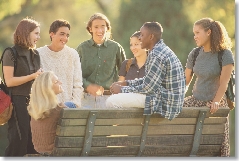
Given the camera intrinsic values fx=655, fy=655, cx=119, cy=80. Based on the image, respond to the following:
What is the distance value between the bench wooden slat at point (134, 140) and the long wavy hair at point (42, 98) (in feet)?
0.72

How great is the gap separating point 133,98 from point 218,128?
31.2 inches

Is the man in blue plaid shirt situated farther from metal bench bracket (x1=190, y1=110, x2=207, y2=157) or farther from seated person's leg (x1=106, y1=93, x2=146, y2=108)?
metal bench bracket (x1=190, y1=110, x2=207, y2=157)

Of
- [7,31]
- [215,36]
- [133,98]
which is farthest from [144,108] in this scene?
[7,31]

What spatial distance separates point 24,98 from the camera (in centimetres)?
531

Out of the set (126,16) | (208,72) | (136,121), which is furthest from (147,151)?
(126,16)

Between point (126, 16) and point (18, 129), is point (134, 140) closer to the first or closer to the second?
point (18, 129)

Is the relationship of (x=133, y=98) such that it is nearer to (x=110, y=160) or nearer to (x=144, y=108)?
(x=144, y=108)

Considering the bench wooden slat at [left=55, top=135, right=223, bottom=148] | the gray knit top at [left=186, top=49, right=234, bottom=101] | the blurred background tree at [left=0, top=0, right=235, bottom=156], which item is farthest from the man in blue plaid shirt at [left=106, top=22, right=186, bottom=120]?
the blurred background tree at [left=0, top=0, right=235, bottom=156]

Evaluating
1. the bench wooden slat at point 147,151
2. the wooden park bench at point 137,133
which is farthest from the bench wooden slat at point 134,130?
the bench wooden slat at point 147,151

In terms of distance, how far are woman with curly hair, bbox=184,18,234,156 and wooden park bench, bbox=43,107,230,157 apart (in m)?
0.18

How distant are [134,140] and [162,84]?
0.47m

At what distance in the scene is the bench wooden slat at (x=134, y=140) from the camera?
186 inches

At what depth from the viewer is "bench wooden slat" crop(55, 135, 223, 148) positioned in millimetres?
4730

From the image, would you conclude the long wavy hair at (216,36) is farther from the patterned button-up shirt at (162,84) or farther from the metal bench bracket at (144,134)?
the metal bench bracket at (144,134)
